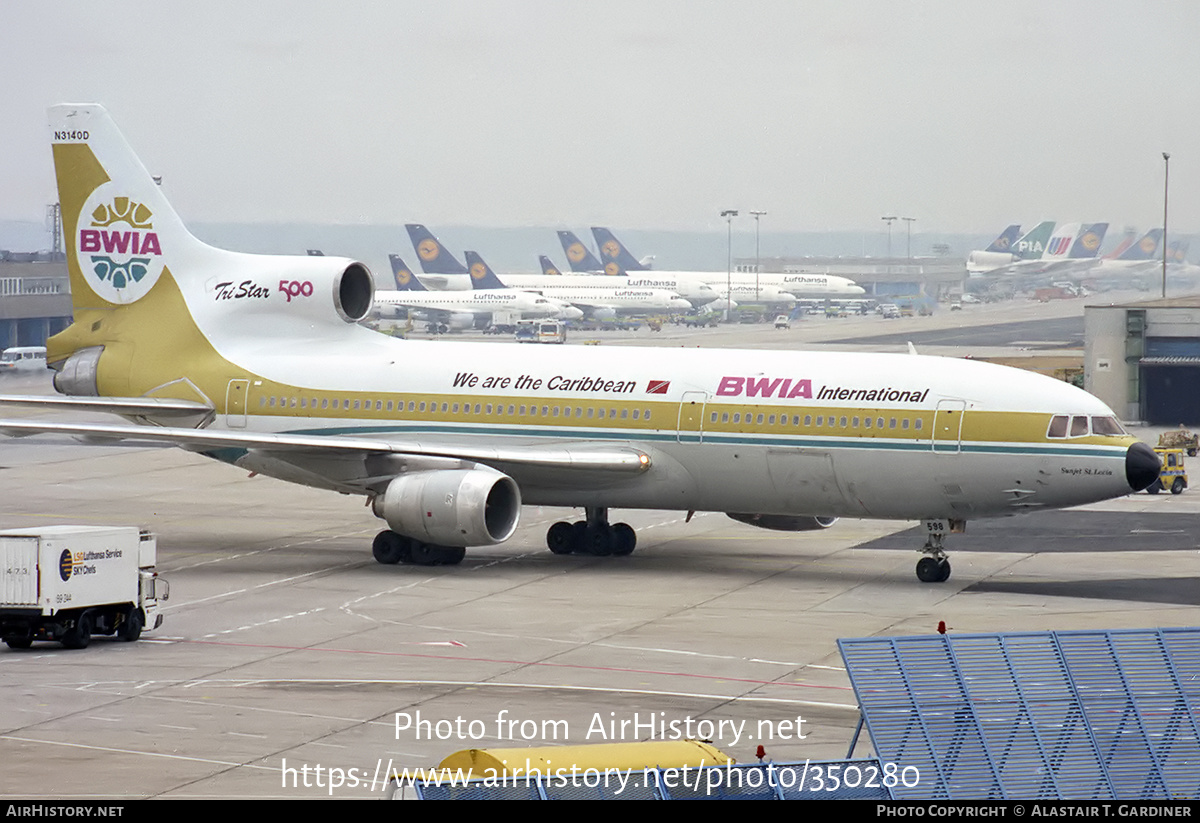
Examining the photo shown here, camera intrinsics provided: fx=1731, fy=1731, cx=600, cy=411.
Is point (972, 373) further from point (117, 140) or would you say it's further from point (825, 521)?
point (117, 140)

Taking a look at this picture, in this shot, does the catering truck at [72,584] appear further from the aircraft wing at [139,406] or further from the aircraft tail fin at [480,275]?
the aircraft tail fin at [480,275]

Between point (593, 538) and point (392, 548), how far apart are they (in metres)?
4.77

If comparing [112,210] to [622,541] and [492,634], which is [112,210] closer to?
[622,541]

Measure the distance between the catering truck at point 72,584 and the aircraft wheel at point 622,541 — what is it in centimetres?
1299

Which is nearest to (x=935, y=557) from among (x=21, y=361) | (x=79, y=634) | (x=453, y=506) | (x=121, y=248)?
(x=453, y=506)

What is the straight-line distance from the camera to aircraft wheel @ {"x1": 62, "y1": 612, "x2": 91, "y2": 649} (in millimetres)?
29328

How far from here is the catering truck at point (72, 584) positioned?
1132 inches

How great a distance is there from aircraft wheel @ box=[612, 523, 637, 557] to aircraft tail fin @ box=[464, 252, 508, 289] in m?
137

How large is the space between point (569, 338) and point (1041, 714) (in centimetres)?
12663

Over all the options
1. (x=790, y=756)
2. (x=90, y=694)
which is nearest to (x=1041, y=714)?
(x=790, y=756)

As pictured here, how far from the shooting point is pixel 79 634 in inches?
1156

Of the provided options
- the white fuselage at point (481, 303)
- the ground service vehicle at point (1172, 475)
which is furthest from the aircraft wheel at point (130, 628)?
the white fuselage at point (481, 303)

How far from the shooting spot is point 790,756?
21953 millimetres

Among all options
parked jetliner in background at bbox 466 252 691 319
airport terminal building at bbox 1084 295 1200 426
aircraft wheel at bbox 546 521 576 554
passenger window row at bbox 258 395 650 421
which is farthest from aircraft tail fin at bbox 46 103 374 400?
parked jetliner in background at bbox 466 252 691 319
